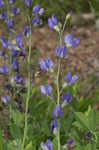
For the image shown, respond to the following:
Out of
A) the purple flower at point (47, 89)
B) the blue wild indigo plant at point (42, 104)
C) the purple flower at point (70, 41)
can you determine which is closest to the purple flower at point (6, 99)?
the blue wild indigo plant at point (42, 104)

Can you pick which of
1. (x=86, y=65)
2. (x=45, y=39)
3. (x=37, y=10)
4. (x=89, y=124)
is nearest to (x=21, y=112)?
(x=89, y=124)

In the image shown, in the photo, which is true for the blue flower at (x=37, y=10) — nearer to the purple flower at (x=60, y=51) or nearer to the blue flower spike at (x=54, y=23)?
the blue flower spike at (x=54, y=23)

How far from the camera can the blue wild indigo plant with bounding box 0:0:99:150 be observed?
116 centimetres

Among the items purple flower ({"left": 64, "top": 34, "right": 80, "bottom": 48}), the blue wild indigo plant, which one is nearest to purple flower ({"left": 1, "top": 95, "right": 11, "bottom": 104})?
the blue wild indigo plant

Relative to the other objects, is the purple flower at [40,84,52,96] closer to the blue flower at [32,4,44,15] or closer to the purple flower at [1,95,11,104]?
the blue flower at [32,4,44,15]

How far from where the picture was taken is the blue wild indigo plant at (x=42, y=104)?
1158 millimetres

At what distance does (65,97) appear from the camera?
1.19m

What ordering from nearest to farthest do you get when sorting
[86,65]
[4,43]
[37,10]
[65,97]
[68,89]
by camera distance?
[65,97] < [37,10] < [4,43] < [68,89] < [86,65]

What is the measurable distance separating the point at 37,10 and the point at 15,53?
0.58 metres

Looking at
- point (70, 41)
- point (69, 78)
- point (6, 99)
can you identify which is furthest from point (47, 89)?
point (6, 99)

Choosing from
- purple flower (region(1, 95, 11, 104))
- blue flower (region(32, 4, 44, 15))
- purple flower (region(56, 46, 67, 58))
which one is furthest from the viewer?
purple flower (region(1, 95, 11, 104))

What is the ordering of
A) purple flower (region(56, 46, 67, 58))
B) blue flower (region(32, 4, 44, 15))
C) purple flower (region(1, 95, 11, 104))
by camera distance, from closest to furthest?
purple flower (region(56, 46, 67, 58)) → blue flower (region(32, 4, 44, 15)) → purple flower (region(1, 95, 11, 104))

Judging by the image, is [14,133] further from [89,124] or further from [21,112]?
[89,124]

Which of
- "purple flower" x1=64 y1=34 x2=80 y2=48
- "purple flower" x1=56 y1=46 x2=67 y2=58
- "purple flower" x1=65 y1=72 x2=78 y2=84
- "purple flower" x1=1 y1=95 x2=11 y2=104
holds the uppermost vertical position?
"purple flower" x1=64 y1=34 x2=80 y2=48
